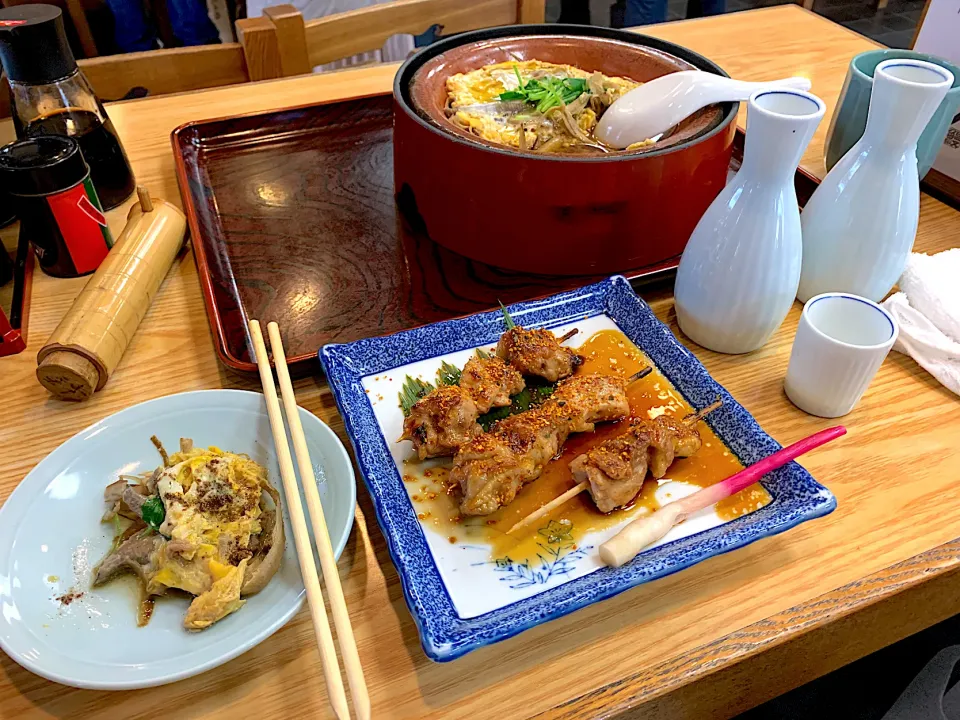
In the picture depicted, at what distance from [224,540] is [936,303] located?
126 centimetres

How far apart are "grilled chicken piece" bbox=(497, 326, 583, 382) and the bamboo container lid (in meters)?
0.65

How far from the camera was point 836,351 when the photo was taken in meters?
1.07

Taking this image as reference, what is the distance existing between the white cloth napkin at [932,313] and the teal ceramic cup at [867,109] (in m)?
0.28

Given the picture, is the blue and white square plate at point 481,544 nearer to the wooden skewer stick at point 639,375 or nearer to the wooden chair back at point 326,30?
the wooden skewer stick at point 639,375

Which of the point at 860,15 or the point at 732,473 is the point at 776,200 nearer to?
the point at 732,473

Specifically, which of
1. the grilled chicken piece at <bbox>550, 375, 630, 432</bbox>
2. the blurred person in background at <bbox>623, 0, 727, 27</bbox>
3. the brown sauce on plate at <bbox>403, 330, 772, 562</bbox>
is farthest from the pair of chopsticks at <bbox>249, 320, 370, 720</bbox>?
the blurred person in background at <bbox>623, 0, 727, 27</bbox>

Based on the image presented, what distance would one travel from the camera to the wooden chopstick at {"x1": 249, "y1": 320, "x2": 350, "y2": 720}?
0.72 m

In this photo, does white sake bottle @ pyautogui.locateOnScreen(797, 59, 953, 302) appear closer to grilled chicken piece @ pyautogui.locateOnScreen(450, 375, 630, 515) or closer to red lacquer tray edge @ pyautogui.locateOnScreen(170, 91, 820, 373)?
red lacquer tray edge @ pyautogui.locateOnScreen(170, 91, 820, 373)

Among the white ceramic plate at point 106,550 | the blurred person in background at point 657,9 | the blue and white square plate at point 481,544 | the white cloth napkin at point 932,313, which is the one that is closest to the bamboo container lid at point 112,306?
the white ceramic plate at point 106,550

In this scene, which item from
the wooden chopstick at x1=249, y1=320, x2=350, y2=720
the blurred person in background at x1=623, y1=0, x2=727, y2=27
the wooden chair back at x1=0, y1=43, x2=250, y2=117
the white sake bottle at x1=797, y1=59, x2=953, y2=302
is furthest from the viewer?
the blurred person in background at x1=623, y1=0, x2=727, y2=27

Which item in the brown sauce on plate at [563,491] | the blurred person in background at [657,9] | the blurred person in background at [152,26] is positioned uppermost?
the brown sauce on plate at [563,491]

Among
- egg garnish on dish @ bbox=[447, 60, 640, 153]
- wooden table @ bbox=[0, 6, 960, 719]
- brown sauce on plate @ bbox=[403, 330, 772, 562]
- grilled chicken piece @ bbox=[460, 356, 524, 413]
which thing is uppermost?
egg garnish on dish @ bbox=[447, 60, 640, 153]

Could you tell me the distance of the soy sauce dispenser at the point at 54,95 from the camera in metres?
1.32

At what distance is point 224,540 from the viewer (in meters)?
0.89
